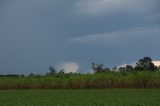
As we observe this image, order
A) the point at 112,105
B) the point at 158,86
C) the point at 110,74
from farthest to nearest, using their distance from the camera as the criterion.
A: the point at 110,74 < the point at 158,86 < the point at 112,105

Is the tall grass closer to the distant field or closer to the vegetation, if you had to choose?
the vegetation

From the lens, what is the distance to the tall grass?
42.4m

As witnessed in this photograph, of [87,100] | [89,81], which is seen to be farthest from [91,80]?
[87,100]

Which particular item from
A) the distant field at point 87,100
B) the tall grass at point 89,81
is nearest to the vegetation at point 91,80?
the tall grass at point 89,81

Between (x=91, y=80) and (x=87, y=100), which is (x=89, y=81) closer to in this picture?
(x=91, y=80)

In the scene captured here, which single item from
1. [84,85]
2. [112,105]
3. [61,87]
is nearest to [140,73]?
[84,85]

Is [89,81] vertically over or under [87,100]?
over

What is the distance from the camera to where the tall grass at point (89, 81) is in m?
42.4

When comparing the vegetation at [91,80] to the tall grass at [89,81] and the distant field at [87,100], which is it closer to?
the tall grass at [89,81]

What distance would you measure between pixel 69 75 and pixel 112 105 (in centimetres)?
3275

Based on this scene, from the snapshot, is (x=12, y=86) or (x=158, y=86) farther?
(x=12, y=86)

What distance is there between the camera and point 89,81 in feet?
147

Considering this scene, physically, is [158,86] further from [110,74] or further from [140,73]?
[110,74]

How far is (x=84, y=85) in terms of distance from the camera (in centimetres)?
4528
